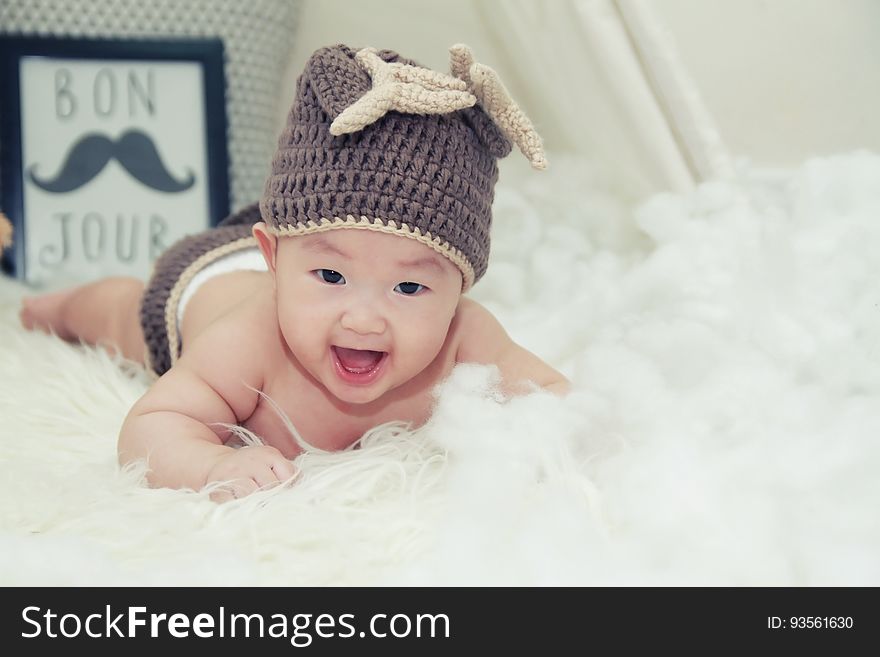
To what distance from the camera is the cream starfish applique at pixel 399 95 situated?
84cm

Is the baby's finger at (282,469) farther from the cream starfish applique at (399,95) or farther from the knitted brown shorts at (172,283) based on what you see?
the knitted brown shorts at (172,283)

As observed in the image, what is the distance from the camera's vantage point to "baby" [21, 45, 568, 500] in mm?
870

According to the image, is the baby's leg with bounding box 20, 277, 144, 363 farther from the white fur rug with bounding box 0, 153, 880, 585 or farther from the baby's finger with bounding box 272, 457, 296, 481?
the baby's finger with bounding box 272, 457, 296, 481

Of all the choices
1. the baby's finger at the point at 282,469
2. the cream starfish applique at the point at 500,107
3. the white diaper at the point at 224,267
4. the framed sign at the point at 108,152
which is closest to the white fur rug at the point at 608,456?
the baby's finger at the point at 282,469

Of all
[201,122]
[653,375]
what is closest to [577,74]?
[653,375]

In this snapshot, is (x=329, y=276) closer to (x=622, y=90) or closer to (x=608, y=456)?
(x=608, y=456)

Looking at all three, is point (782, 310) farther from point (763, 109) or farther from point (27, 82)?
point (27, 82)

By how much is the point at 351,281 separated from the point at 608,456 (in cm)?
30

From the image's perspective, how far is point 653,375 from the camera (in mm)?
989

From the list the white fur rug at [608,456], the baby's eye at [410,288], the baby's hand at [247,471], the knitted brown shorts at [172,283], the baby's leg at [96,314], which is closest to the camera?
the white fur rug at [608,456]

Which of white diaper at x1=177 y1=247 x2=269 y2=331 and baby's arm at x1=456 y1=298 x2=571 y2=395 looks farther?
white diaper at x1=177 y1=247 x2=269 y2=331

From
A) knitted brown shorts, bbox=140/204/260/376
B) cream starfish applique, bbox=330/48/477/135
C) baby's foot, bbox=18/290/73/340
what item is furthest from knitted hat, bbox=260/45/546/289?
baby's foot, bbox=18/290/73/340
